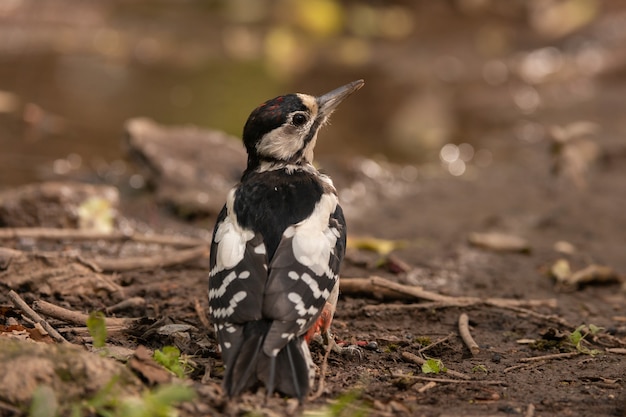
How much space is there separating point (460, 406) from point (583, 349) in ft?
3.48

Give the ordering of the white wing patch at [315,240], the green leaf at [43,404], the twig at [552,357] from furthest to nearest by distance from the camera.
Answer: the twig at [552,357], the white wing patch at [315,240], the green leaf at [43,404]

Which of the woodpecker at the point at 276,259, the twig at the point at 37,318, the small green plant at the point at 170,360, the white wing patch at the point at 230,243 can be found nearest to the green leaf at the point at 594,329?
the woodpecker at the point at 276,259

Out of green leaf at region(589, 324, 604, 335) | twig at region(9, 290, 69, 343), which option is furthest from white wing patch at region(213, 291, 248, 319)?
green leaf at region(589, 324, 604, 335)

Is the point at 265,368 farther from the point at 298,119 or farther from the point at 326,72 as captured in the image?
the point at 326,72

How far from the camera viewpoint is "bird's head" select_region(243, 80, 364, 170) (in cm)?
461

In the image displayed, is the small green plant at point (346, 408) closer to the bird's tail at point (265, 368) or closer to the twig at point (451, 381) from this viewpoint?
the bird's tail at point (265, 368)

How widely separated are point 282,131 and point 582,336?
1.78m

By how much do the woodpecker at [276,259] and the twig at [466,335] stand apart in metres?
0.72

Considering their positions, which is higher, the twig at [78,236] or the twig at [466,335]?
the twig at [78,236]

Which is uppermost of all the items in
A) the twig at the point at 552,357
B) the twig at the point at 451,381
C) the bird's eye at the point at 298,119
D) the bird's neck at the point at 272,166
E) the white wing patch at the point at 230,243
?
the bird's eye at the point at 298,119

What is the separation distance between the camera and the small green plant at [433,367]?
12.6ft

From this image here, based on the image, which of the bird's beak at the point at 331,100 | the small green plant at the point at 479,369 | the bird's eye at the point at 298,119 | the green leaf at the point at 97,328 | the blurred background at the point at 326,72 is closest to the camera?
the green leaf at the point at 97,328

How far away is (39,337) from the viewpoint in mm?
3781

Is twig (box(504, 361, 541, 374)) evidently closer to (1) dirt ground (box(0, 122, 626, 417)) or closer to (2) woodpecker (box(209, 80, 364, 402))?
(1) dirt ground (box(0, 122, 626, 417))
